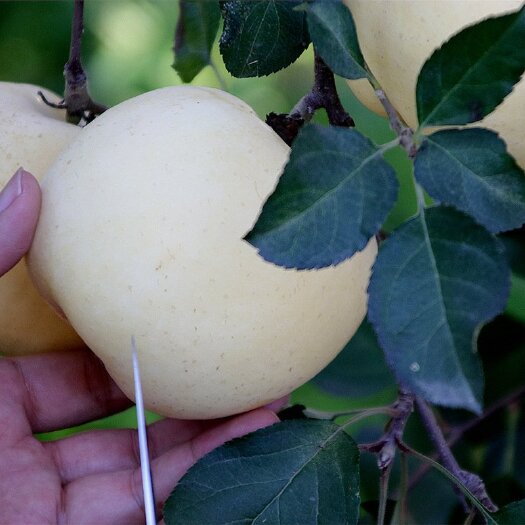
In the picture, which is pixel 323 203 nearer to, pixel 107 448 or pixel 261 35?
pixel 261 35

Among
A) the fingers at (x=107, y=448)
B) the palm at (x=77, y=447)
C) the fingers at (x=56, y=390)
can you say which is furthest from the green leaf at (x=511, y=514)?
the fingers at (x=56, y=390)

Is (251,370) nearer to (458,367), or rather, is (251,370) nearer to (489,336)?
(458,367)

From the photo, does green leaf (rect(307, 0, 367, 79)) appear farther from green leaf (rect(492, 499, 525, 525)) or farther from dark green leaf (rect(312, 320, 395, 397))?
dark green leaf (rect(312, 320, 395, 397))

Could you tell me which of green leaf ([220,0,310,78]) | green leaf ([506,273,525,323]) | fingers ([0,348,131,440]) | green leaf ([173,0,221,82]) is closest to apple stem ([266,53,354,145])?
green leaf ([220,0,310,78])

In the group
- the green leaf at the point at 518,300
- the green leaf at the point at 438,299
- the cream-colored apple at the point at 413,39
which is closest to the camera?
the green leaf at the point at 438,299

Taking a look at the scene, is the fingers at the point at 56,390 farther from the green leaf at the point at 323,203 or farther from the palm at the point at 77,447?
the green leaf at the point at 323,203

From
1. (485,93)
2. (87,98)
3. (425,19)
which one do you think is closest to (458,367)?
(485,93)

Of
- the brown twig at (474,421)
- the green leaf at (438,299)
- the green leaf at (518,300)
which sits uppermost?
the green leaf at (438,299)
